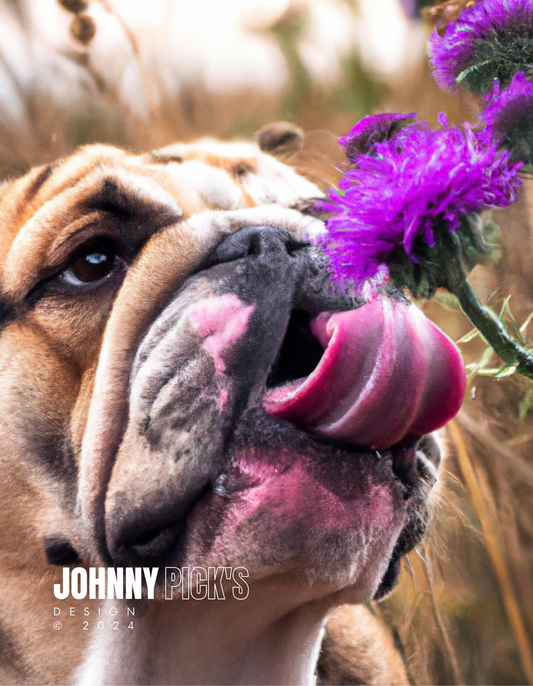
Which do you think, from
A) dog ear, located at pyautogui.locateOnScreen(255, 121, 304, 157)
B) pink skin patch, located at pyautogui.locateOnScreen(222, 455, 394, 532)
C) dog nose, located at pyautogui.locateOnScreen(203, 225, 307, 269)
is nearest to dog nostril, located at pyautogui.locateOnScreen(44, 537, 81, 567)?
pink skin patch, located at pyautogui.locateOnScreen(222, 455, 394, 532)

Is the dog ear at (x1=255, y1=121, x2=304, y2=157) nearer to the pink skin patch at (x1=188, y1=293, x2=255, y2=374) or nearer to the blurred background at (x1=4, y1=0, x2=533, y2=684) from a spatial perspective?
the blurred background at (x1=4, y1=0, x2=533, y2=684)

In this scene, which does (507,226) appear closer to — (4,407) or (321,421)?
(321,421)

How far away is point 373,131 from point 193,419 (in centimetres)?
36

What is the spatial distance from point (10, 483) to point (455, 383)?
0.56 meters

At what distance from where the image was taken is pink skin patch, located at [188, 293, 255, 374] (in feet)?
2.18

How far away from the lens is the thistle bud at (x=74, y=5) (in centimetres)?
98

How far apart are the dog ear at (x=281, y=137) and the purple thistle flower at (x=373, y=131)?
344mm

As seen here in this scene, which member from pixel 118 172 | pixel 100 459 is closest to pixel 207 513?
pixel 100 459

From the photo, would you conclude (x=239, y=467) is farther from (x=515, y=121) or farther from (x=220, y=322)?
(x=515, y=121)

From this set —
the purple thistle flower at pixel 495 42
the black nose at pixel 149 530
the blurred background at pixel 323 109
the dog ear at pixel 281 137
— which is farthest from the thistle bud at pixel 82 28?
the black nose at pixel 149 530

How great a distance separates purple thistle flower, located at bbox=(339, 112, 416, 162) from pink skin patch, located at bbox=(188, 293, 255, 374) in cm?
21

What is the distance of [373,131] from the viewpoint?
2.20 feet

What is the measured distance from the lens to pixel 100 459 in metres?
0.71

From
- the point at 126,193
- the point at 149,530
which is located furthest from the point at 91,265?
the point at 149,530
